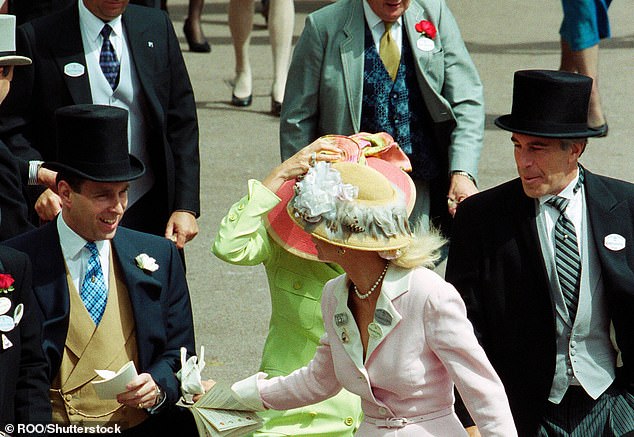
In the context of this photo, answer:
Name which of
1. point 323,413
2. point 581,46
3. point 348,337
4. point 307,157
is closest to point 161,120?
point 307,157

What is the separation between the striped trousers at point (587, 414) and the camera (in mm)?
4762

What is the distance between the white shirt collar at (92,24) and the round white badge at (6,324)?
1815 mm

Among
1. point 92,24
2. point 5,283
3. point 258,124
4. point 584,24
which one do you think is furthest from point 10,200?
point 258,124

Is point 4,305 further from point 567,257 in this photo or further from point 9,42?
point 567,257

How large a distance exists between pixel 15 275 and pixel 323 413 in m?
1.42

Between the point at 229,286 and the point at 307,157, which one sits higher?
the point at 307,157

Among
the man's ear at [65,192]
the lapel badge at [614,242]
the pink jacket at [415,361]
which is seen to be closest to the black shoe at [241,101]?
the man's ear at [65,192]

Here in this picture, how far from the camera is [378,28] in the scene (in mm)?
6039

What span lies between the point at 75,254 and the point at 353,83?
169 cm

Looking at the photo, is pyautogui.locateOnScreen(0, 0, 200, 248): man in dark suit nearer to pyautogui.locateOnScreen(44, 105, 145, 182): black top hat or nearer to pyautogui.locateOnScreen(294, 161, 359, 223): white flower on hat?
pyautogui.locateOnScreen(44, 105, 145, 182): black top hat

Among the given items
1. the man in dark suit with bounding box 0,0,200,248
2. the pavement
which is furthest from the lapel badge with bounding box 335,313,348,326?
the pavement

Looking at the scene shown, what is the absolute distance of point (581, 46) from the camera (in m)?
10.2

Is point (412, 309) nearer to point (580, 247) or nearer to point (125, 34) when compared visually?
point (580, 247)

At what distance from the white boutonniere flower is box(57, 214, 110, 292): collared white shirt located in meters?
0.12
